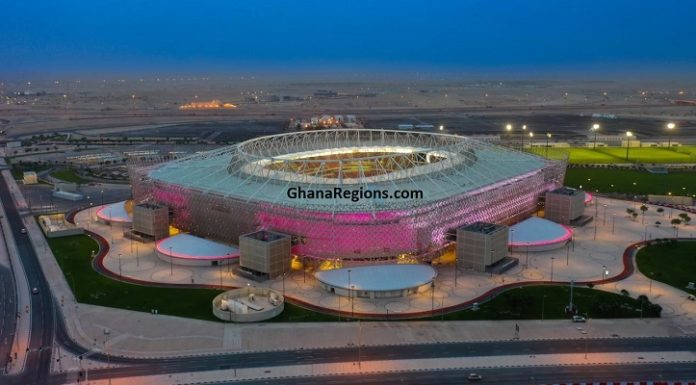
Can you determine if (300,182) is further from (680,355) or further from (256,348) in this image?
(680,355)

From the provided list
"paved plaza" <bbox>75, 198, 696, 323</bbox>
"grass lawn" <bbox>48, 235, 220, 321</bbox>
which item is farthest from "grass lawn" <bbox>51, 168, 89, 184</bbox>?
"grass lawn" <bbox>48, 235, 220, 321</bbox>

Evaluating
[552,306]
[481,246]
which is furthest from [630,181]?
[552,306]

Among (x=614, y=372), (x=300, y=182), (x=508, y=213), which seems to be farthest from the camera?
(x=508, y=213)

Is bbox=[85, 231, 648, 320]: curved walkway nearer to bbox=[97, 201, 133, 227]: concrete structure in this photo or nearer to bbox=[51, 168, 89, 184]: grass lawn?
bbox=[97, 201, 133, 227]: concrete structure

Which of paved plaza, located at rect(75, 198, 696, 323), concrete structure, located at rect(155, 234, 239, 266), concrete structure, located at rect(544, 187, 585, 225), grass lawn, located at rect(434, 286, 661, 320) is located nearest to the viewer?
grass lawn, located at rect(434, 286, 661, 320)

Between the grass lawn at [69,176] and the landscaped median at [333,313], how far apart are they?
6264 cm

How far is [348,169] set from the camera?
291ft

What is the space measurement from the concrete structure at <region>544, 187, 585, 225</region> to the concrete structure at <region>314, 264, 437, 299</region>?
30.0 metres

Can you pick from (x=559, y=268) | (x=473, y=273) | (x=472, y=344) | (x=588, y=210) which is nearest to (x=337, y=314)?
(x=472, y=344)

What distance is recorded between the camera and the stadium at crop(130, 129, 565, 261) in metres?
65.4

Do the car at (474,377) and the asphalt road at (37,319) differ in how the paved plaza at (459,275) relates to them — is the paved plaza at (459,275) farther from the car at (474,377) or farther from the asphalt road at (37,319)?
the car at (474,377)

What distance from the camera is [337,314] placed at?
54.1 m

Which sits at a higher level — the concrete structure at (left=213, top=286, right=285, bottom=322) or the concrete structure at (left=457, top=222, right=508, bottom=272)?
the concrete structure at (left=457, top=222, right=508, bottom=272)

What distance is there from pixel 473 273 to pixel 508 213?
18.0 meters
